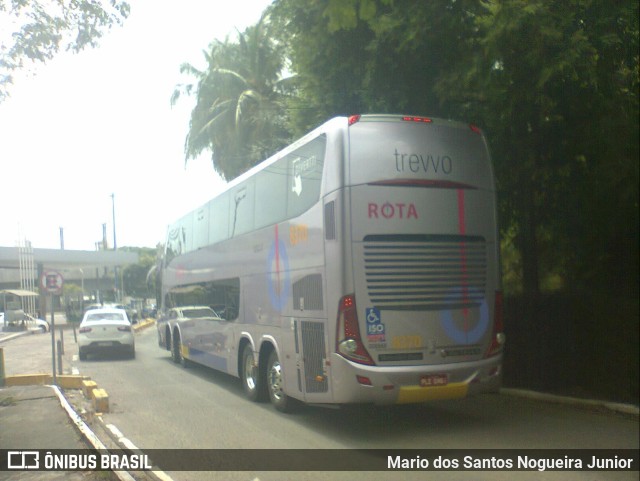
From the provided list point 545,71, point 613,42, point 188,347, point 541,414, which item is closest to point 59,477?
point 541,414

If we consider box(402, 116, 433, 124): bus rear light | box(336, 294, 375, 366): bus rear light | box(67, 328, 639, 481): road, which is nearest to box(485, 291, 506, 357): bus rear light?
box(67, 328, 639, 481): road

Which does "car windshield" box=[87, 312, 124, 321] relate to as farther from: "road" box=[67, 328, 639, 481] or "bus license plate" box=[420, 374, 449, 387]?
"bus license plate" box=[420, 374, 449, 387]

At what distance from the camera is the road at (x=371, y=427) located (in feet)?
26.1

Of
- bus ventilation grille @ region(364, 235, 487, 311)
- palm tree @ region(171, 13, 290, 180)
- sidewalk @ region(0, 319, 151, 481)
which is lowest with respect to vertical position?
sidewalk @ region(0, 319, 151, 481)

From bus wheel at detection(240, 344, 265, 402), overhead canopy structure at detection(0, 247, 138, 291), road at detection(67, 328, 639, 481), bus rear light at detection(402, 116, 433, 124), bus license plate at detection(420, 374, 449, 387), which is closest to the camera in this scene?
road at detection(67, 328, 639, 481)

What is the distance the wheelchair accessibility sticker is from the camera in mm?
8617

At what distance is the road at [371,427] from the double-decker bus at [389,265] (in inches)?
22.1

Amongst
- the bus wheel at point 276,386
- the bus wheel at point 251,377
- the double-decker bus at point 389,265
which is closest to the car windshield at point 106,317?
the bus wheel at point 251,377

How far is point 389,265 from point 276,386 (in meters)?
3.32

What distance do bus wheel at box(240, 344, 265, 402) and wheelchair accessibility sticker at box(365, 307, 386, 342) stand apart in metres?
3.60

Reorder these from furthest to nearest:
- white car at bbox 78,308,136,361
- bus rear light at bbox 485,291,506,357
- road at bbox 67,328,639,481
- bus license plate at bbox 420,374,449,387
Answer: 1. white car at bbox 78,308,136,361
2. bus rear light at bbox 485,291,506,357
3. bus license plate at bbox 420,374,449,387
4. road at bbox 67,328,639,481

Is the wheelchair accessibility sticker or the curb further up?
the wheelchair accessibility sticker

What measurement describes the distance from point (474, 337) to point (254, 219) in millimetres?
4548

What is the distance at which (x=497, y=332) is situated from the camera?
945cm
